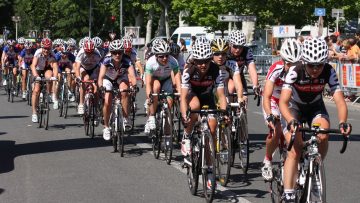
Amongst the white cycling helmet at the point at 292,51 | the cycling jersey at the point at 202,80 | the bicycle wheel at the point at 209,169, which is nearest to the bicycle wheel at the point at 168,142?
the cycling jersey at the point at 202,80

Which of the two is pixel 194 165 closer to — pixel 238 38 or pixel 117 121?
pixel 238 38

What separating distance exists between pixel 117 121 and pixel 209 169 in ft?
14.4

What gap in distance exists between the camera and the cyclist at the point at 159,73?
12.2 meters

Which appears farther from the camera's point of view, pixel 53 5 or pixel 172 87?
pixel 53 5

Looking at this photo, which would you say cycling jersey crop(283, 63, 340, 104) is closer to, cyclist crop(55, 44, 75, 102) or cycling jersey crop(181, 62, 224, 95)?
cycling jersey crop(181, 62, 224, 95)

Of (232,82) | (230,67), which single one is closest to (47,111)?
(232,82)

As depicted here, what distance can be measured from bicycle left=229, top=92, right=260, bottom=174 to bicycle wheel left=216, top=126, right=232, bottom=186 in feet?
2.29

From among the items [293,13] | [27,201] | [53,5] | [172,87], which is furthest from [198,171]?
[53,5]

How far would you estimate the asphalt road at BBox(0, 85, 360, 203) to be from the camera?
9.05 metres

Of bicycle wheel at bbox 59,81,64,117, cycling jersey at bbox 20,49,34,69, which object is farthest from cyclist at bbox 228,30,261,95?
cycling jersey at bbox 20,49,34,69

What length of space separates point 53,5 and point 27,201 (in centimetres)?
9378

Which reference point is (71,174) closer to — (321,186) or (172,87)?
(172,87)

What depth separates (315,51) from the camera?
693 cm

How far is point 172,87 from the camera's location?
529 inches
